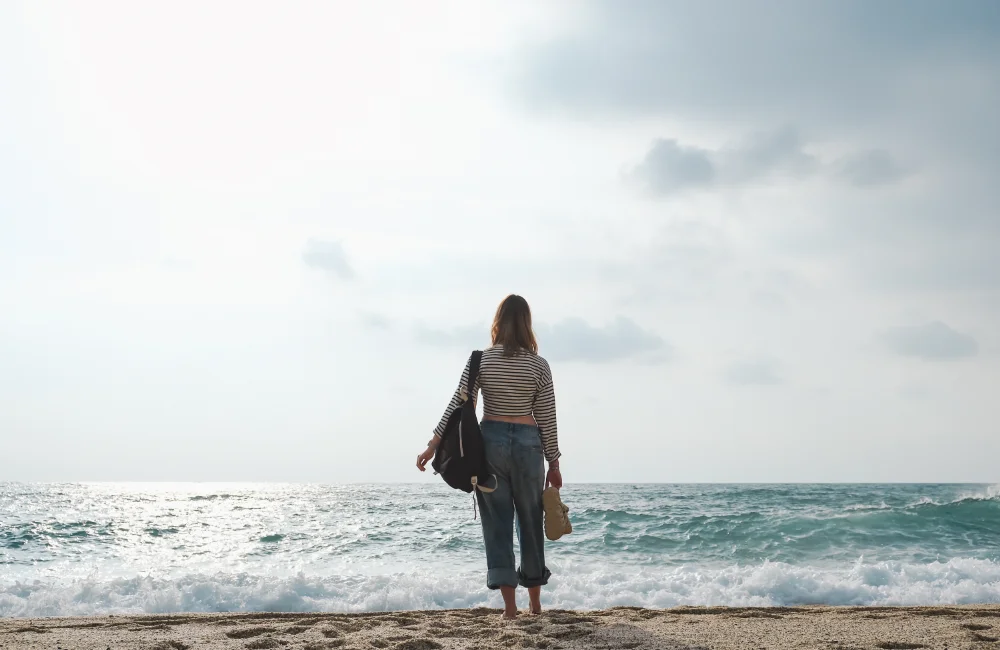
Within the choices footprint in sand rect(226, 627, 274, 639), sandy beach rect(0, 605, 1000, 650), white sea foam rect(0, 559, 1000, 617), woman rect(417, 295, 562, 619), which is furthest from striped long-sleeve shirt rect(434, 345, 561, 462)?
white sea foam rect(0, 559, 1000, 617)

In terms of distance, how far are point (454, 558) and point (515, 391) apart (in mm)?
6256

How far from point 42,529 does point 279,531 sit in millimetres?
4736

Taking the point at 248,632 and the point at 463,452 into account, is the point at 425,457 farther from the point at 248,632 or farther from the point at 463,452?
the point at 248,632

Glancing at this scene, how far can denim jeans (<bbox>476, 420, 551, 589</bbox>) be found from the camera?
13.8 ft

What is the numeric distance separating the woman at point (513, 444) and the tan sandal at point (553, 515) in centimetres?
4

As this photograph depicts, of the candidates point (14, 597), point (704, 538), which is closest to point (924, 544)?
point (704, 538)

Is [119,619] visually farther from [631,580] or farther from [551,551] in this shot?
[551,551]

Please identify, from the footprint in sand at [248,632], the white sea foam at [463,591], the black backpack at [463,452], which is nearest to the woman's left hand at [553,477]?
the black backpack at [463,452]

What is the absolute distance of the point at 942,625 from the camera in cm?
407

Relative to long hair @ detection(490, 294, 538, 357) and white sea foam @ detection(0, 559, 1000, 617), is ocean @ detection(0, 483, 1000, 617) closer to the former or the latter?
white sea foam @ detection(0, 559, 1000, 617)

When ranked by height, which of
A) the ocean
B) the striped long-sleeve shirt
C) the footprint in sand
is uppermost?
the striped long-sleeve shirt

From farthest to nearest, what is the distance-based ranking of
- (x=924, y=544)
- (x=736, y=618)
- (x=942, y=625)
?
(x=924, y=544) → (x=736, y=618) → (x=942, y=625)

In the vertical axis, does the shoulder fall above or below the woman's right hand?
above

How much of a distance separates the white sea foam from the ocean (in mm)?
19
